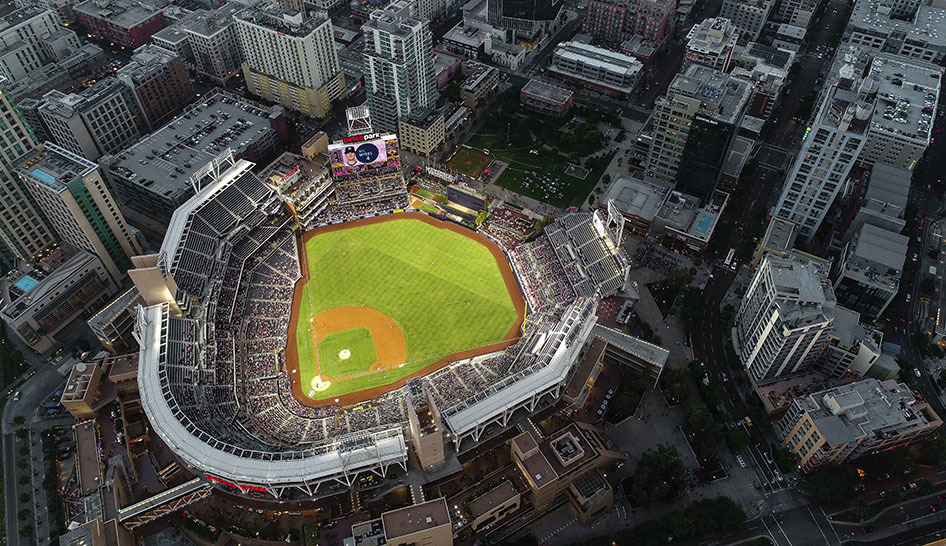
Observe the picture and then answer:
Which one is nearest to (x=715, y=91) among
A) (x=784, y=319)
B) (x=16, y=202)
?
(x=784, y=319)

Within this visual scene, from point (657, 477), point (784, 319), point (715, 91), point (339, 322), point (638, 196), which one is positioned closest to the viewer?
point (657, 477)

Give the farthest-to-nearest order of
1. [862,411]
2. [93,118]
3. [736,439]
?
[93,118] < [736,439] < [862,411]

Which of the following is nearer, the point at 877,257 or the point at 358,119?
the point at 877,257

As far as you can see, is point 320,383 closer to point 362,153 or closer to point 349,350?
point 349,350

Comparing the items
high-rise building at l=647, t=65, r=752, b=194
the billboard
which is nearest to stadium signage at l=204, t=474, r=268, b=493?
the billboard

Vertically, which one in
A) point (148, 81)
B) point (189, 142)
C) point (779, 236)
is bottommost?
point (779, 236)

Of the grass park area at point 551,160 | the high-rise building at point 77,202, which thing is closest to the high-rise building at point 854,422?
the grass park area at point 551,160

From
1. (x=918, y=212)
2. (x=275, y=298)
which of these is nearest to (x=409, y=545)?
(x=275, y=298)

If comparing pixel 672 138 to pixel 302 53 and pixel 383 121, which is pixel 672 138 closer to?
pixel 383 121
